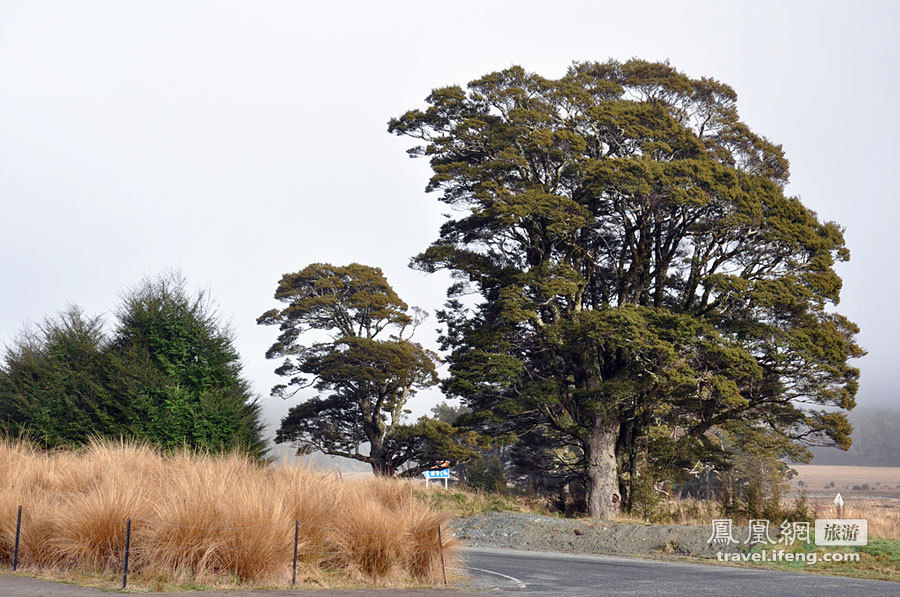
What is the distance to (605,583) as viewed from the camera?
44.2ft

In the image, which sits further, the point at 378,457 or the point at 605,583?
the point at 378,457

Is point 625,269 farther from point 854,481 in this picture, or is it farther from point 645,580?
point 854,481

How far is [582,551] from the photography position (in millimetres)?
21062

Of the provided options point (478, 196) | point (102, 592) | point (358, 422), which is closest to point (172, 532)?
point (102, 592)

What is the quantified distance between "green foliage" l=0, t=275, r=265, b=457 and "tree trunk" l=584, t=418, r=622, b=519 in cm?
1204

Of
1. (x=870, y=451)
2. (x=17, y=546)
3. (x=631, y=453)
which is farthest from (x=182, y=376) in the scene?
(x=870, y=451)

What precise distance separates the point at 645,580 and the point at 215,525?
770cm

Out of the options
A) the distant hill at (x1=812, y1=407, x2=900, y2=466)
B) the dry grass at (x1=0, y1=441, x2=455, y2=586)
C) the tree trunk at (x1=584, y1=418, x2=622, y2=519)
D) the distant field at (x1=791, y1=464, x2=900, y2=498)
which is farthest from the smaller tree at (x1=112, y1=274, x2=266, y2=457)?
the distant hill at (x1=812, y1=407, x2=900, y2=466)

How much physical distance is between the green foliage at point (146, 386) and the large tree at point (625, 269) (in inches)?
351

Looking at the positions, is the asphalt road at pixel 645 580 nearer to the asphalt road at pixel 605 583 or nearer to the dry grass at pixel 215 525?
the asphalt road at pixel 605 583

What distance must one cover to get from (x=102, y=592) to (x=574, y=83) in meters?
25.9

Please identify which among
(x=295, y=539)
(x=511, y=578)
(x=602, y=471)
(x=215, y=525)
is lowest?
(x=511, y=578)

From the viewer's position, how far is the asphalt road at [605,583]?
9930mm

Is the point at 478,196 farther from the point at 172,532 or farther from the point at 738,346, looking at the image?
the point at 172,532
